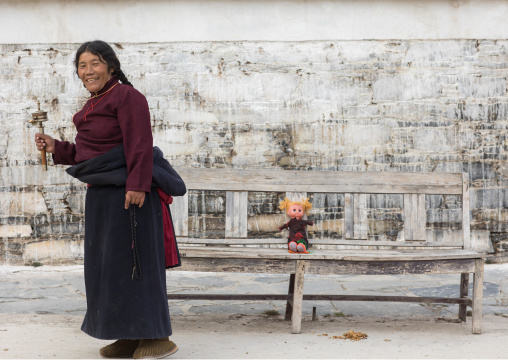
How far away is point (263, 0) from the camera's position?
6340 millimetres

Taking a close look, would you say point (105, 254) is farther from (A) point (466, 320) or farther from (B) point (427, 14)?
(B) point (427, 14)

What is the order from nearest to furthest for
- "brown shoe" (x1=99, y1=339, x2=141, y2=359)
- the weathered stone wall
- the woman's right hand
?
"brown shoe" (x1=99, y1=339, x2=141, y2=359) → the woman's right hand → the weathered stone wall

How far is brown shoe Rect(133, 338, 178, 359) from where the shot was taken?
3.26m

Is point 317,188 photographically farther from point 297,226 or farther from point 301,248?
point 301,248

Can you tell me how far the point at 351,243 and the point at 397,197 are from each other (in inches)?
77.1

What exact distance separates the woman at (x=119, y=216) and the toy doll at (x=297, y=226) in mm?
1125

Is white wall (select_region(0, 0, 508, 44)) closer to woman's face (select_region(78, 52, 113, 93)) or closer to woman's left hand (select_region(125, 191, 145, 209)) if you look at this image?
woman's face (select_region(78, 52, 113, 93))

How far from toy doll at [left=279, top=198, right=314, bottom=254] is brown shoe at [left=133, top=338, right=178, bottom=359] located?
1.17 meters

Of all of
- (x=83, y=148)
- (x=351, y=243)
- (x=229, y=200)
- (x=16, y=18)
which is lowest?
(x=351, y=243)

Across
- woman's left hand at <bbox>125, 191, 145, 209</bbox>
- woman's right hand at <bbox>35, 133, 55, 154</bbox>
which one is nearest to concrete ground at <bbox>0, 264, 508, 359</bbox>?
woman's left hand at <bbox>125, 191, 145, 209</bbox>

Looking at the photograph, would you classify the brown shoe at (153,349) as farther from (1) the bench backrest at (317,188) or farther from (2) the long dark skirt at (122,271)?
(1) the bench backrest at (317,188)

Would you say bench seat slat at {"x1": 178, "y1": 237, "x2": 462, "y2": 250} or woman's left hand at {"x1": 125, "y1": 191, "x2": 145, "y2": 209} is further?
bench seat slat at {"x1": 178, "y1": 237, "x2": 462, "y2": 250}

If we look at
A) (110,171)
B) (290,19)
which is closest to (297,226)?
(110,171)

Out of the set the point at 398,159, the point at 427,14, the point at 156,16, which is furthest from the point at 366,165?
the point at 156,16
